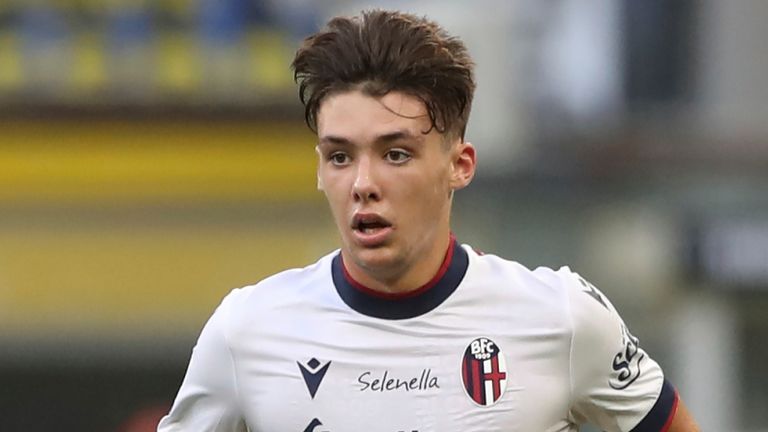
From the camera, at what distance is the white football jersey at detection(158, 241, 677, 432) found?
5.34 meters

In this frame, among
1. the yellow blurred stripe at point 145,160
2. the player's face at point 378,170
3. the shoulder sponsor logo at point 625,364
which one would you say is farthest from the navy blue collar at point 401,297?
the yellow blurred stripe at point 145,160

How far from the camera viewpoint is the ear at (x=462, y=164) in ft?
17.9

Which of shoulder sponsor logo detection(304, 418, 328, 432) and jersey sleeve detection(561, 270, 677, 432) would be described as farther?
jersey sleeve detection(561, 270, 677, 432)

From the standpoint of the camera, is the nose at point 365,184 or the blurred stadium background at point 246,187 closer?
the nose at point 365,184

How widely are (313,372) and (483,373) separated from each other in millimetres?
429

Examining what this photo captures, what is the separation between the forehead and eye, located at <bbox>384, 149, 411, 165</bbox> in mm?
57

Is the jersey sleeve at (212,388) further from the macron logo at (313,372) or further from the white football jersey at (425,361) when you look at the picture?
the macron logo at (313,372)

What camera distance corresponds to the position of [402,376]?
5.36 meters

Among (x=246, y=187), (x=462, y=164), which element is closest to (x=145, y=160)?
(x=246, y=187)

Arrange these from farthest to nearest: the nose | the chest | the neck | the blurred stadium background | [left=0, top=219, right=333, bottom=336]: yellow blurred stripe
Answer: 1. [left=0, top=219, right=333, bottom=336]: yellow blurred stripe
2. the blurred stadium background
3. the neck
4. the chest
5. the nose

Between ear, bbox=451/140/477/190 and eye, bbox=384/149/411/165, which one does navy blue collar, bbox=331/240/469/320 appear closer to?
ear, bbox=451/140/477/190

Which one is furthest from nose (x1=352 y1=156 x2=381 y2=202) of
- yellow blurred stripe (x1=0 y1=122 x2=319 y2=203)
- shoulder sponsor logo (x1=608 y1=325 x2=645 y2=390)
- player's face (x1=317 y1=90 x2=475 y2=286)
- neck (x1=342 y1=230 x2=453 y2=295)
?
yellow blurred stripe (x1=0 y1=122 x2=319 y2=203)

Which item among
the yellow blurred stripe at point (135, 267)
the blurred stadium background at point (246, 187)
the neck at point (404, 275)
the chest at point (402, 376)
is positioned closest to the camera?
the chest at point (402, 376)

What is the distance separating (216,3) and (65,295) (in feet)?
7.29
